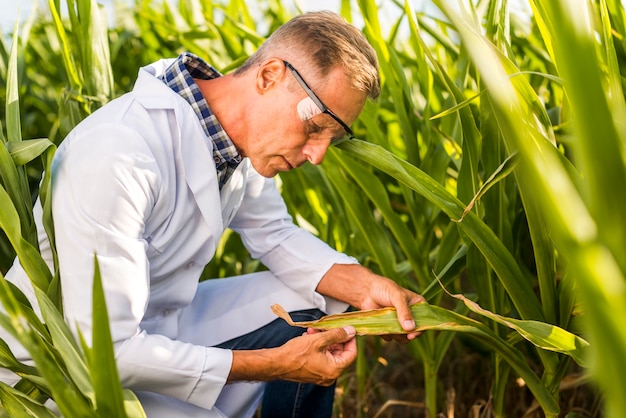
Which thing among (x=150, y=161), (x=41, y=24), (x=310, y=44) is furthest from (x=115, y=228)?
(x=41, y=24)

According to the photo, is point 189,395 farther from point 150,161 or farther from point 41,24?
point 41,24

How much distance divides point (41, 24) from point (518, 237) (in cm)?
202

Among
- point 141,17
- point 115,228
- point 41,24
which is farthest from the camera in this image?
point 41,24

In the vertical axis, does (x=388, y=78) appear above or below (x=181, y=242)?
above

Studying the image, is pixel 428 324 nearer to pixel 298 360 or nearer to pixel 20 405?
Result: pixel 298 360

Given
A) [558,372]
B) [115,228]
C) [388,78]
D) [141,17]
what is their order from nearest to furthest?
1. [115,228]
2. [558,372]
3. [388,78]
4. [141,17]

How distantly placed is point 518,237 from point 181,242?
0.58m

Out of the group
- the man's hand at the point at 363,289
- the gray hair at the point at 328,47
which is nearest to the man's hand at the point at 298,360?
the man's hand at the point at 363,289

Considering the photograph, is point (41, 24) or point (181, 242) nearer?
point (181, 242)

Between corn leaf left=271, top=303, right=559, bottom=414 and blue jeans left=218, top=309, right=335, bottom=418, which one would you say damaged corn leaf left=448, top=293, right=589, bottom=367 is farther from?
blue jeans left=218, top=309, right=335, bottom=418

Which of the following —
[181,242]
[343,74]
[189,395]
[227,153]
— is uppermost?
[343,74]

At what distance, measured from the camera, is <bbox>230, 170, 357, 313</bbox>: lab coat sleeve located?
157 cm

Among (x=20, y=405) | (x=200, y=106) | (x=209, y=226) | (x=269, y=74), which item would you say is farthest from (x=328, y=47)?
(x=20, y=405)

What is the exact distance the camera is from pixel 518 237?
1396mm
